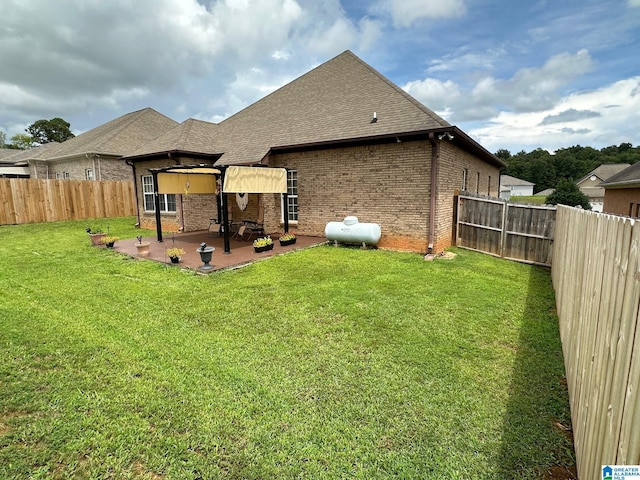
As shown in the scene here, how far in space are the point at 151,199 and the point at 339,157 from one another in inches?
387

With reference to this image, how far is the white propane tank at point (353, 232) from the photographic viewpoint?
1018 cm

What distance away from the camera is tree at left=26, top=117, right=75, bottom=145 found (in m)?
61.6

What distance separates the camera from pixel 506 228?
31.0ft

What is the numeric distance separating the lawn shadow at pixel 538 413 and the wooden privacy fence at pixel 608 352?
0.18 m

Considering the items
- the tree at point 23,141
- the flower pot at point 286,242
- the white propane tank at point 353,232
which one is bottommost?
the flower pot at point 286,242

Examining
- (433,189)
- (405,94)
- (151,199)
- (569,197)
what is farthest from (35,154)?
(569,197)

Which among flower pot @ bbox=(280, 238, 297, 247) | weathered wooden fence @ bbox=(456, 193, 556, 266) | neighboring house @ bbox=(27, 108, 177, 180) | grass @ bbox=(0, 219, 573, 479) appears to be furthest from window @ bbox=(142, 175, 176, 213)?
weathered wooden fence @ bbox=(456, 193, 556, 266)

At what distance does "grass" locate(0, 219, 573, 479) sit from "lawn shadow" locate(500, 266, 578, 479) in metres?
0.02

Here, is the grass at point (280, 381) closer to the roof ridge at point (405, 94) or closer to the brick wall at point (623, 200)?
the roof ridge at point (405, 94)

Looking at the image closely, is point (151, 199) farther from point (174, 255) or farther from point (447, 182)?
point (447, 182)

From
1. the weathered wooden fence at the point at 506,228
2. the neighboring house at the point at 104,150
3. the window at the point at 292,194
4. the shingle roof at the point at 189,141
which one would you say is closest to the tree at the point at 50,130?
the neighboring house at the point at 104,150

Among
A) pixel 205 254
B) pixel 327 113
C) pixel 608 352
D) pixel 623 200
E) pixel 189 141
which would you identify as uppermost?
pixel 327 113

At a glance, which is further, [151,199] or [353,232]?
[151,199]

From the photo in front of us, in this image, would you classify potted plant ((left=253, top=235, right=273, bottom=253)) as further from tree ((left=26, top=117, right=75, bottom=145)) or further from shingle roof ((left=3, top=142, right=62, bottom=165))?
tree ((left=26, top=117, right=75, bottom=145))
